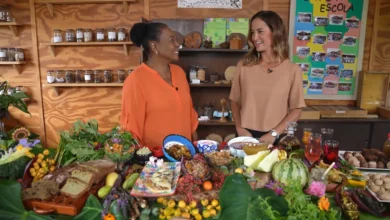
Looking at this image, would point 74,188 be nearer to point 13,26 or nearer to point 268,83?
point 268,83

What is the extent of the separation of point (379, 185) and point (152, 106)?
136cm

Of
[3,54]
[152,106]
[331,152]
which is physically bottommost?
[331,152]

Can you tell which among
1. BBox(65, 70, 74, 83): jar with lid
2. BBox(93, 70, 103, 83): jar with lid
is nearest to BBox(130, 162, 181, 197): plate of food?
BBox(93, 70, 103, 83): jar with lid

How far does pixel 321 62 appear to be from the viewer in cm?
348

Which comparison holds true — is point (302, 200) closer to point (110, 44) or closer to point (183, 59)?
point (183, 59)

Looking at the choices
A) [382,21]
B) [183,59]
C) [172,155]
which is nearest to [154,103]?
[172,155]

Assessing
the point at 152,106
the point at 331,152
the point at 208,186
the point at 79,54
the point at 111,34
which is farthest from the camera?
the point at 79,54

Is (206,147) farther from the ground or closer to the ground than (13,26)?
closer to the ground

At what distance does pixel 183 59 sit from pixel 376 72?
2.18 m

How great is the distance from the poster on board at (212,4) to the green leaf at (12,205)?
108 inches

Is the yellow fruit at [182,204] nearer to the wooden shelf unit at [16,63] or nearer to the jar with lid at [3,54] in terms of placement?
the wooden shelf unit at [16,63]

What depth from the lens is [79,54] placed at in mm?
3615

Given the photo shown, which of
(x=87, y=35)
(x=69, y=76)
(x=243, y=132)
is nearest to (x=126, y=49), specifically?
(x=87, y=35)

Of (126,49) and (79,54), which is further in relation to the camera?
(79,54)
